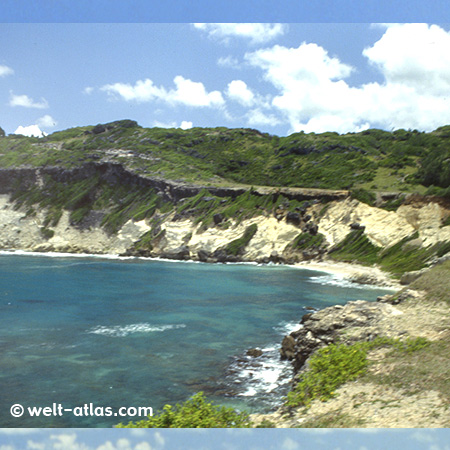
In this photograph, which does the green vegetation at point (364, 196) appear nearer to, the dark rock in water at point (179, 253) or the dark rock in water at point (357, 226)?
the dark rock in water at point (357, 226)

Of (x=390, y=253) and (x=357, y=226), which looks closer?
(x=390, y=253)

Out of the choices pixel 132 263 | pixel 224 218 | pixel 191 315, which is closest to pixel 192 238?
pixel 224 218

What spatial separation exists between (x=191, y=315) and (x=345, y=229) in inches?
1295

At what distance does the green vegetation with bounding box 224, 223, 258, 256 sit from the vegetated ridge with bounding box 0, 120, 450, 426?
0.16 metres

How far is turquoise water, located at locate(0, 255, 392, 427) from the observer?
1180 centimetres

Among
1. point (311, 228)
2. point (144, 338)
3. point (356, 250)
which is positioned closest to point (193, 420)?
point (144, 338)

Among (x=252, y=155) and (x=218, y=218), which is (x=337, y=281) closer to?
(x=218, y=218)

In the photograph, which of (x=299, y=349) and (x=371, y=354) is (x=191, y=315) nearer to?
(x=299, y=349)

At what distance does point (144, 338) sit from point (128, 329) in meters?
1.81

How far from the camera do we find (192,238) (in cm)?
6172

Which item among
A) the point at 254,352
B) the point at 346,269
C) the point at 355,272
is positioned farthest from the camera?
the point at 346,269

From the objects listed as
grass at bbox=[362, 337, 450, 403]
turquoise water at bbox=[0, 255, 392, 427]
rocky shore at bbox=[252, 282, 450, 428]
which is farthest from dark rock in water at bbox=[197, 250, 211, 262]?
grass at bbox=[362, 337, 450, 403]

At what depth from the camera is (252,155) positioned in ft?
302

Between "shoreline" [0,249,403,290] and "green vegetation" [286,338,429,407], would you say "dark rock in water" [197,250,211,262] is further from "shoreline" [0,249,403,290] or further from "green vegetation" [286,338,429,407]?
"green vegetation" [286,338,429,407]
